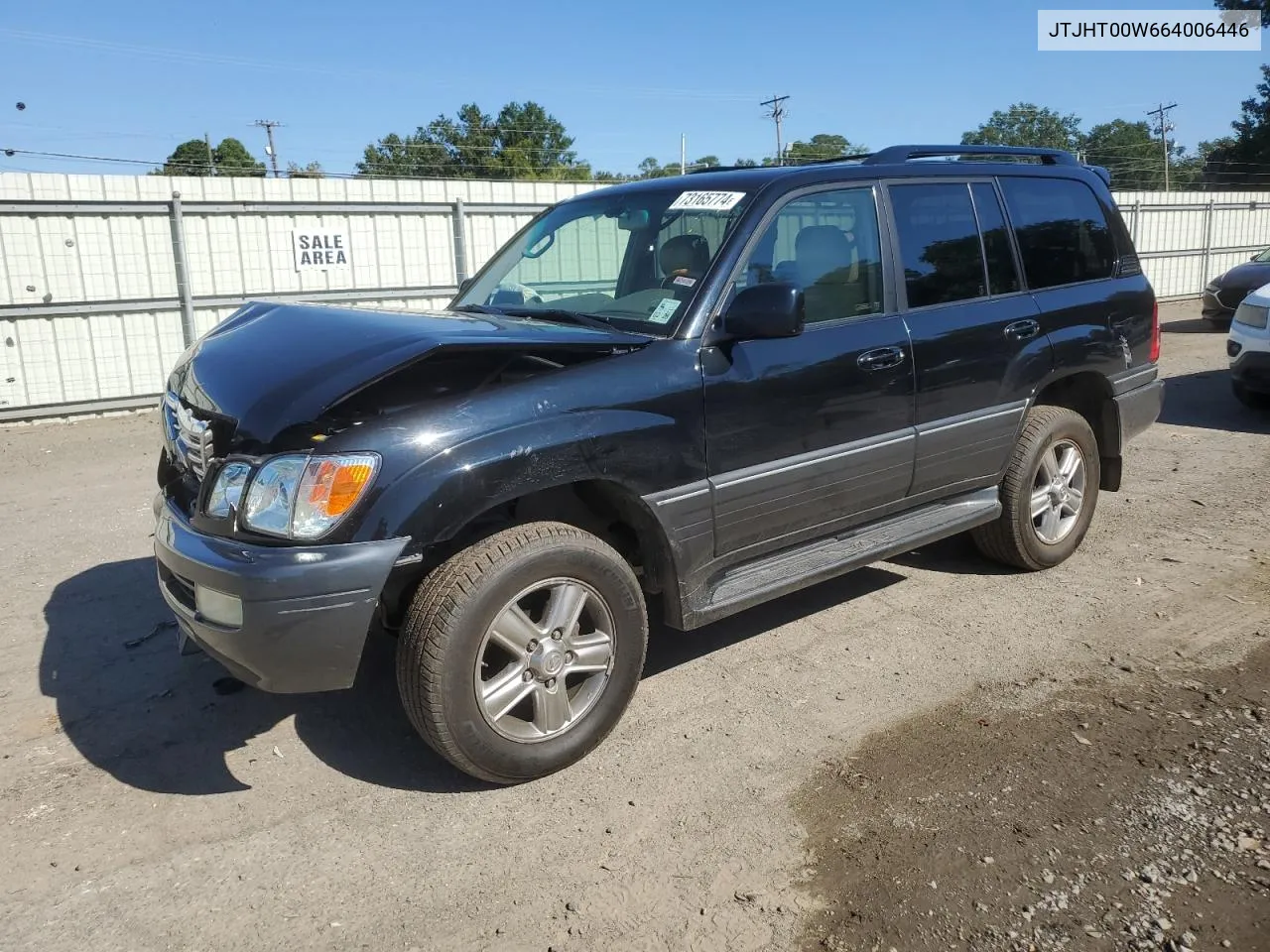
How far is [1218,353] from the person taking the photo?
13180 millimetres

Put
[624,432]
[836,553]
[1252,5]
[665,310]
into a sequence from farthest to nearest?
[1252,5] → [836,553] → [665,310] → [624,432]

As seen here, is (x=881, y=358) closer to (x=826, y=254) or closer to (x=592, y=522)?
(x=826, y=254)

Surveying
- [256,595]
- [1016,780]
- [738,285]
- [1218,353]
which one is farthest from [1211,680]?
[1218,353]

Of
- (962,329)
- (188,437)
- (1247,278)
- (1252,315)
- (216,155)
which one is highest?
(216,155)

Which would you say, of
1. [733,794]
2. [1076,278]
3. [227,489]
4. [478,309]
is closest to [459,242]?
[478,309]

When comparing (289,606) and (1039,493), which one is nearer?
(289,606)

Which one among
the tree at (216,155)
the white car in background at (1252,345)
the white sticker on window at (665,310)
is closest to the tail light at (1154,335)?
the white sticker on window at (665,310)

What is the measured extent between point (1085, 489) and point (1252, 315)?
4792 millimetres

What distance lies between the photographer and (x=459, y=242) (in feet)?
39.2

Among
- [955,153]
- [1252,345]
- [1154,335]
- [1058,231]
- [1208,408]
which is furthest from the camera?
[1208,408]

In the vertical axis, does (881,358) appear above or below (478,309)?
below

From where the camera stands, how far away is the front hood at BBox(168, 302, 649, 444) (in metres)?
2.91

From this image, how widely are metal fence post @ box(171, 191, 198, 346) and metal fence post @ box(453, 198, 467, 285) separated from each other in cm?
309

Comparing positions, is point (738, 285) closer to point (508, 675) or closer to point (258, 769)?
point (508, 675)
